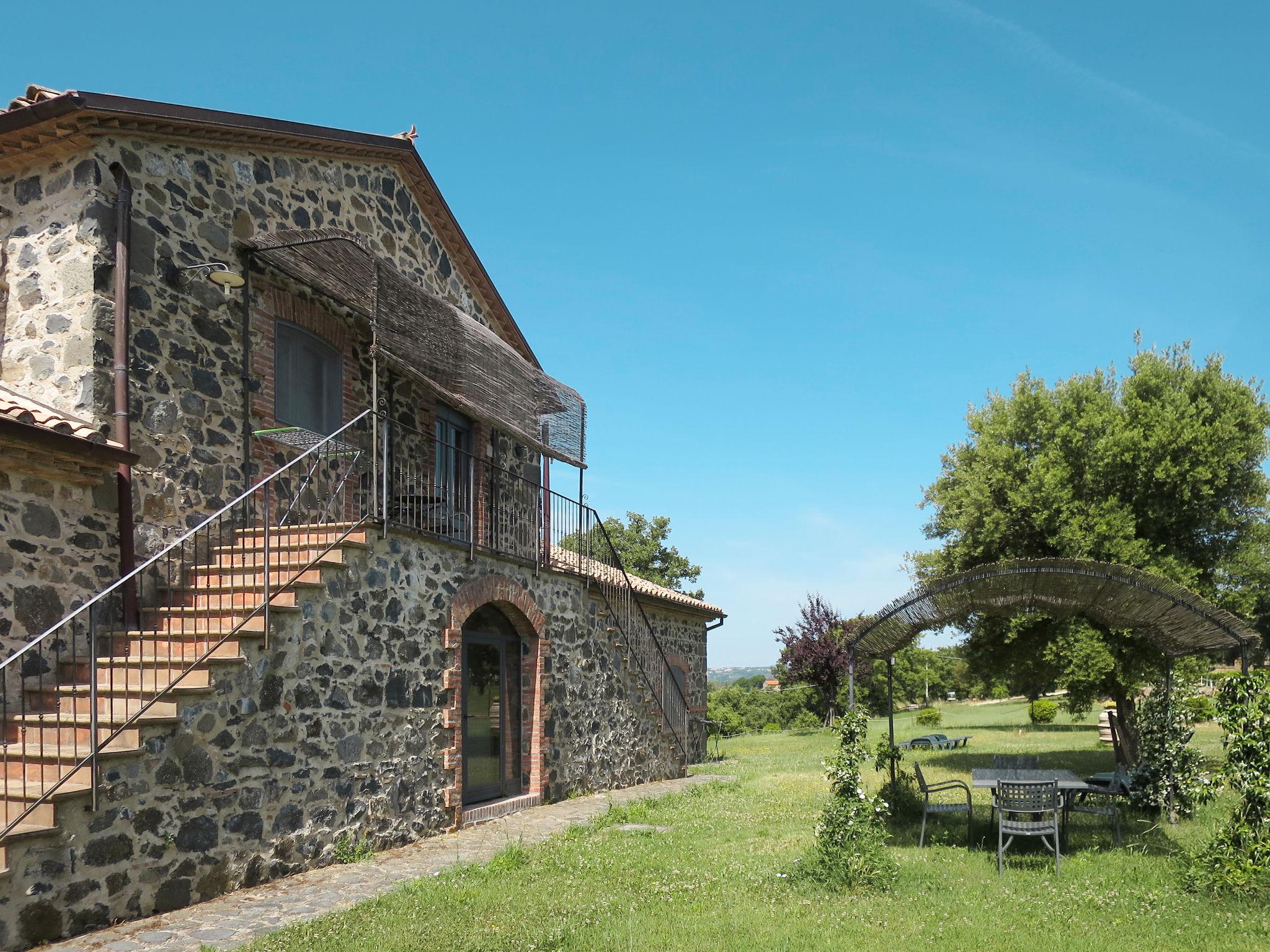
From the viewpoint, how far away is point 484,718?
38.0 ft

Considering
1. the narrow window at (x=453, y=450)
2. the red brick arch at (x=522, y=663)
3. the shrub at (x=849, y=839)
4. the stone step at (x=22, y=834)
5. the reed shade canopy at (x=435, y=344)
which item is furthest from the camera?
the narrow window at (x=453, y=450)

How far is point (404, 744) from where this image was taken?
9.45m

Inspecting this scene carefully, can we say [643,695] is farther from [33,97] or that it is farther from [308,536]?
[33,97]

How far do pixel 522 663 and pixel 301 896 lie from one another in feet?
17.8

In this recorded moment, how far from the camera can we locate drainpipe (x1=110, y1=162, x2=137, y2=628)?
7.91 metres

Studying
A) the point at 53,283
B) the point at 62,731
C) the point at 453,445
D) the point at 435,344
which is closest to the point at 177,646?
the point at 62,731

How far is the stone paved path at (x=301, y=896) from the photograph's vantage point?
5.85 meters

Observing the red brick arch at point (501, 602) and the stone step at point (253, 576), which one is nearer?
the stone step at point (253, 576)

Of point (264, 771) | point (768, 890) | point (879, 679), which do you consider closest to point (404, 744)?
point (264, 771)

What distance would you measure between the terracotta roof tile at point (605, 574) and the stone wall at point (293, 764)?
4.58 feet

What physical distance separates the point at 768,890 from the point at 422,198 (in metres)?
9.82

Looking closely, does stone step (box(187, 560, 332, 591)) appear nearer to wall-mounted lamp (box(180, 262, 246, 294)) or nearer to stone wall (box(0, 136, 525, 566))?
stone wall (box(0, 136, 525, 566))

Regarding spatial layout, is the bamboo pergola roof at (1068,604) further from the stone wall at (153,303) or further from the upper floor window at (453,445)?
the stone wall at (153,303)

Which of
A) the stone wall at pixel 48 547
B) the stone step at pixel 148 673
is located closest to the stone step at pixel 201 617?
the stone step at pixel 148 673
